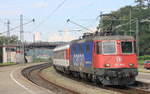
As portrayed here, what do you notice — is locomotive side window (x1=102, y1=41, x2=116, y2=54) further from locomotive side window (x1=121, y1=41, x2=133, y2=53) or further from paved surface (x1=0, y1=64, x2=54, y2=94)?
paved surface (x1=0, y1=64, x2=54, y2=94)

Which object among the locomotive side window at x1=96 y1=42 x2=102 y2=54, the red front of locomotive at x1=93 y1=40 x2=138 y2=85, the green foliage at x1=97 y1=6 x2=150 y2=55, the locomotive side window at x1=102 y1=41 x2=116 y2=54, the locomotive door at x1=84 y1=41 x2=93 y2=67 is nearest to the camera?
the red front of locomotive at x1=93 y1=40 x2=138 y2=85

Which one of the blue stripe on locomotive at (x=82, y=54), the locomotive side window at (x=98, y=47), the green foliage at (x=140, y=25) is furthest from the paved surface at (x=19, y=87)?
the green foliage at (x=140, y=25)

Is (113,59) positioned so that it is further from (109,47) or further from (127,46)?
(127,46)

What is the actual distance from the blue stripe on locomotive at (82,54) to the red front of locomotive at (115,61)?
1.16 m

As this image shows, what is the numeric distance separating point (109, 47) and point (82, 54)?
145 inches

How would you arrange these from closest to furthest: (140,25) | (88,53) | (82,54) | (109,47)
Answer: (109,47), (88,53), (82,54), (140,25)

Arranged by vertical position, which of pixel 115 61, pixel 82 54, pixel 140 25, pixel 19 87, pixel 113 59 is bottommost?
pixel 19 87

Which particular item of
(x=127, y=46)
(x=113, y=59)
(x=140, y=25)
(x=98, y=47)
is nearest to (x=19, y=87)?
(x=98, y=47)

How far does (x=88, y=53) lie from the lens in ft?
71.4

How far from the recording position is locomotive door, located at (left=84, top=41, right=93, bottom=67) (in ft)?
69.5

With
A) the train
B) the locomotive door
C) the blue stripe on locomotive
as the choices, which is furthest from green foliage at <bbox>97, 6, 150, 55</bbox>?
the train

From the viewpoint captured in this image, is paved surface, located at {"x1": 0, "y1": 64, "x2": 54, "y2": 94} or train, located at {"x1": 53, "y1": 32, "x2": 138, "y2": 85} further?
train, located at {"x1": 53, "y1": 32, "x2": 138, "y2": 85}

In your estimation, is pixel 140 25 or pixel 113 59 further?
pixel 140 25

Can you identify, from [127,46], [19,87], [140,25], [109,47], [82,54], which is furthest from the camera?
[140,25]
